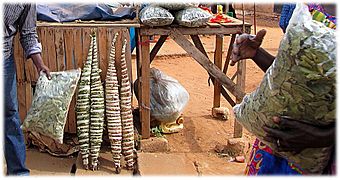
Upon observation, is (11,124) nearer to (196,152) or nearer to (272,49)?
(196,152)

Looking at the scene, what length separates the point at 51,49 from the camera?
4262mm

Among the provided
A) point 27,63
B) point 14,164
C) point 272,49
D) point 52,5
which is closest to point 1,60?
point 14,164

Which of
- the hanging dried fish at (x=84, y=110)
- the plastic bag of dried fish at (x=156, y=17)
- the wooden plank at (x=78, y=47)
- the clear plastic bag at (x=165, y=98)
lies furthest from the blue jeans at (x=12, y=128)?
the clear plastic bag at (x=165, y=98)

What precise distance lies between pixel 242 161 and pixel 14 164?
2.16m

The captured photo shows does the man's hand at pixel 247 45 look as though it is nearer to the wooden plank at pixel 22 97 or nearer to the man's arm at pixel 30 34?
the man's arm at pixel 30 34

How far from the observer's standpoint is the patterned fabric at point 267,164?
173cm

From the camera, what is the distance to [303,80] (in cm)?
148

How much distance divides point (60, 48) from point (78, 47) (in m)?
0.16

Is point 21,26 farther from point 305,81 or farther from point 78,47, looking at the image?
point 305,81

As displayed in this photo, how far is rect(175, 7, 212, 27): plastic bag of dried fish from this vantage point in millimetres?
4207

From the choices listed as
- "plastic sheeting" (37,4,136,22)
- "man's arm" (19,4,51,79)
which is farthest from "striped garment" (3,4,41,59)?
"plastic sheeting" (37,4,136,22)

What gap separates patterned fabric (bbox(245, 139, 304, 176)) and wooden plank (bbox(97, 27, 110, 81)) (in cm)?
260


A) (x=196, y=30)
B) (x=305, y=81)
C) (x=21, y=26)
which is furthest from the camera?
(x=196, y=30)

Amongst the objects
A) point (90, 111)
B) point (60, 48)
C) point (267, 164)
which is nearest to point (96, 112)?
point (90, 111)
